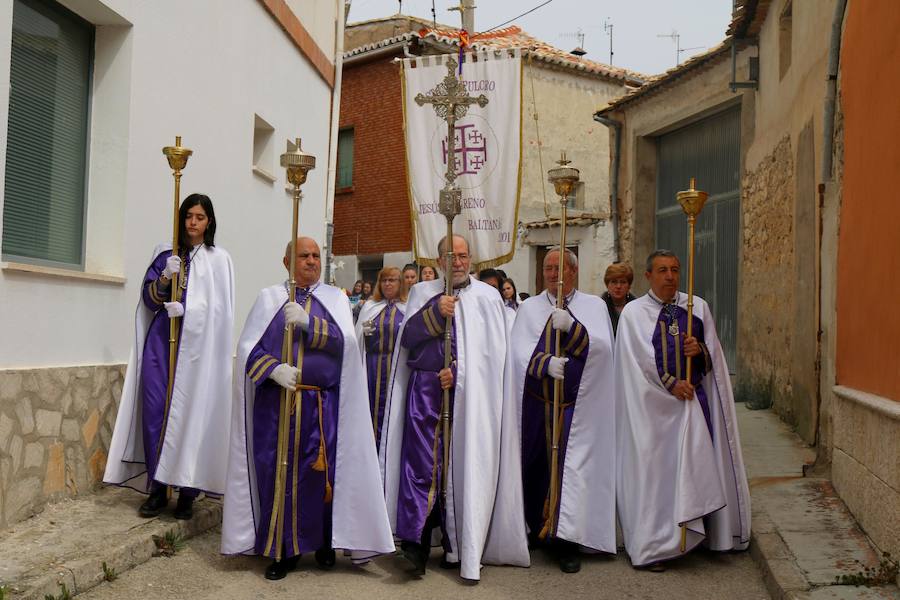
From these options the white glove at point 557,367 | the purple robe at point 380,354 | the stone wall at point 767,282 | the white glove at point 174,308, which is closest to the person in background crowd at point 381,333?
the purple robe at point 380,354

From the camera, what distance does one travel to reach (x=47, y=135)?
6.42 meters

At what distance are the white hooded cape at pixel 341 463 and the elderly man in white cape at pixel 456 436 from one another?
20cm

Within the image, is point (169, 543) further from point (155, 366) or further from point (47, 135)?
point (47, 135)

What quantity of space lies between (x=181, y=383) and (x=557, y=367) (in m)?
2.37

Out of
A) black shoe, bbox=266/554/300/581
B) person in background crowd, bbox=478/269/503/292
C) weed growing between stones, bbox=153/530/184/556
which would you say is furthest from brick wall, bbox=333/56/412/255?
black shoe, bbox=266/554/300/581

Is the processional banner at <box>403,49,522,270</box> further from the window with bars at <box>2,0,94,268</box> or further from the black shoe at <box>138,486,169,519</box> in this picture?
the black shoe at <box>138,486,169,519</box>

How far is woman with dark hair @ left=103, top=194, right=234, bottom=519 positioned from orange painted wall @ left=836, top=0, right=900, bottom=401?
3.99 meters

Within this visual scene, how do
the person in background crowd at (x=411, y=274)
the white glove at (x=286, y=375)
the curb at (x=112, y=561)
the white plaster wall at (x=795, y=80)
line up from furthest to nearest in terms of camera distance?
the person in background crowd at (x=411, y=274)
the white plaster wall at (x=795, y=80)
the white glove at (x=286, y=375)
the curb at (x=112, y=561)

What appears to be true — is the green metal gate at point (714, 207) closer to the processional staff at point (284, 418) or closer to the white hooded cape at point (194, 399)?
the white hooded cape at point (194, 399)

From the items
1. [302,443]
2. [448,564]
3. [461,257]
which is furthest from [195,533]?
[461,257]

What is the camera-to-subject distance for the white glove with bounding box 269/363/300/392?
5.40m

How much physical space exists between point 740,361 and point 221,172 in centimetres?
653

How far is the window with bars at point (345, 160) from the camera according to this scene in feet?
79.5

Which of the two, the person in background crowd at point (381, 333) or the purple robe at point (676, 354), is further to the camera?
the person in background crowd at point (381, 333)
